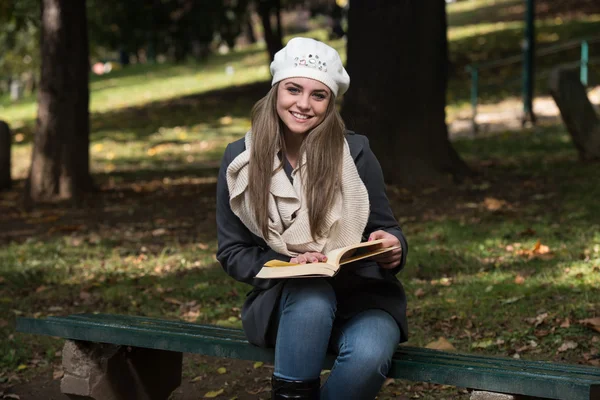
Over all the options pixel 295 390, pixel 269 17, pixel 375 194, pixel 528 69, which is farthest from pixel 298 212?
pixel 269 17

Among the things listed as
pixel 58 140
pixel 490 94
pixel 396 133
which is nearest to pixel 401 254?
pixel 396 133

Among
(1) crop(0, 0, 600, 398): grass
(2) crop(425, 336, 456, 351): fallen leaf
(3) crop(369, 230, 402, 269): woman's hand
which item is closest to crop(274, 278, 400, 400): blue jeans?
(3) crop(369, 230, 402, 269): woman's hand

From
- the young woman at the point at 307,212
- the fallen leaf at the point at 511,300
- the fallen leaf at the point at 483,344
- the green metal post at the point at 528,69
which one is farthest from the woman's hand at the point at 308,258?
the green metal post at the point at 528,69

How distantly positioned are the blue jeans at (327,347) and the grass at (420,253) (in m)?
1.46

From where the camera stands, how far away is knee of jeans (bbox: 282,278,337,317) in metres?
3.52

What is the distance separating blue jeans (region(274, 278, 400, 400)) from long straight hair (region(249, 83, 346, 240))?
297mm

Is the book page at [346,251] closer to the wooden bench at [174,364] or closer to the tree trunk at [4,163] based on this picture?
the wooden bench at [174,364]

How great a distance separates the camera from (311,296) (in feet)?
11.6

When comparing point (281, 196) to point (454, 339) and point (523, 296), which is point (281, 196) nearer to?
point (454, 339)

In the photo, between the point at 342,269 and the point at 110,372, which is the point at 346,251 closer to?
the point at 342,269

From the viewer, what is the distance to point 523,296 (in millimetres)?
5957

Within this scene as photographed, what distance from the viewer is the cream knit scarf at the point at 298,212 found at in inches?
146

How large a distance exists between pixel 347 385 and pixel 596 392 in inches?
32.3

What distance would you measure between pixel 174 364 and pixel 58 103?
629 cm
